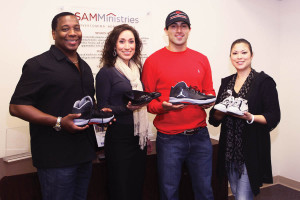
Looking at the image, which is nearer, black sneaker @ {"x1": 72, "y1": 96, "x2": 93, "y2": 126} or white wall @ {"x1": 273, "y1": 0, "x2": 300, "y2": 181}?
black sneaker @ {"x1": 72, "y1": 96, "x2": 93, "y2": 126}

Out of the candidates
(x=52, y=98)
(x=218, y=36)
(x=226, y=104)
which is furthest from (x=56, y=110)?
(x=218, y=36)

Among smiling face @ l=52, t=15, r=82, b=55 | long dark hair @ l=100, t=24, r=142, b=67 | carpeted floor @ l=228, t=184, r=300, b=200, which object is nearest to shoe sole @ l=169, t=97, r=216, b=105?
long dark hair @ l=100, t=24, r=142, b=67

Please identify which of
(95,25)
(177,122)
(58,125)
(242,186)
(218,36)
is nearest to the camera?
(58,125)

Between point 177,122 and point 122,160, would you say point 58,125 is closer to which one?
point 122,160

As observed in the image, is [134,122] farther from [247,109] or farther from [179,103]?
[247,109]

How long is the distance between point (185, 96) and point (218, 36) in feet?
6.00

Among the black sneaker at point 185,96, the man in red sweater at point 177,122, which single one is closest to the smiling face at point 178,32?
the man in red sweater at point 177,122

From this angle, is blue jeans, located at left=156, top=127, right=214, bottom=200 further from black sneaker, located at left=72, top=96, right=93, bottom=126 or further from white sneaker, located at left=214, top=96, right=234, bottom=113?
black sneaker, located at left=72, top=96, right=93, bottom=126

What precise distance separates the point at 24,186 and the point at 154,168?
42.3 inches

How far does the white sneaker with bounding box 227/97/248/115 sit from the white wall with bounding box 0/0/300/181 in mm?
1411

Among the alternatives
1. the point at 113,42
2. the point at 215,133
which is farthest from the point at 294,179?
the point at 113,42

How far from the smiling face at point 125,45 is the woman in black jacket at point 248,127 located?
2.47 ft

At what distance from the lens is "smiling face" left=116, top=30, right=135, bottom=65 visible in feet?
6.64

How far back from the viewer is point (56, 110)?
1594mm
